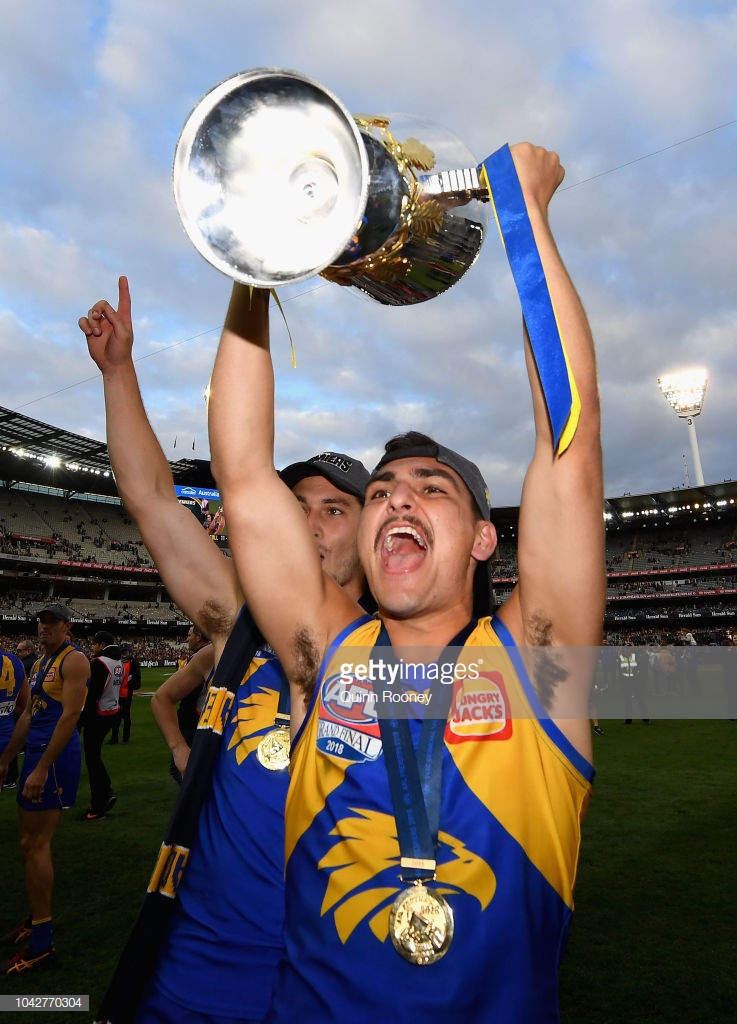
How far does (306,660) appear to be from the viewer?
1.86 m

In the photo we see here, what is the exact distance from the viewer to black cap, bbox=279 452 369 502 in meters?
2.77

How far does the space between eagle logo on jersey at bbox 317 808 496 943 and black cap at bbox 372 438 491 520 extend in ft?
3.30

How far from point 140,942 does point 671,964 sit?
354 centimetres

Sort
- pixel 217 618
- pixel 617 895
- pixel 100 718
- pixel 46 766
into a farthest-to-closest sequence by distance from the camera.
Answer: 1. pixel 100 718
2. pixel 617 895
3. pixel 46 766
4. pixel 217 618

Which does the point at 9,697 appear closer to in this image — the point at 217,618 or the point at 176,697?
the point at 176,697

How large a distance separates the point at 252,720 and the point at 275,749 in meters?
0.16

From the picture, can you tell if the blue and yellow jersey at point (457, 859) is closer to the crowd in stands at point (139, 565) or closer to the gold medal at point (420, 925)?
the gold medal at point (420, 925)

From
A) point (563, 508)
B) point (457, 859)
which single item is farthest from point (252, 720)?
point (563, 508)

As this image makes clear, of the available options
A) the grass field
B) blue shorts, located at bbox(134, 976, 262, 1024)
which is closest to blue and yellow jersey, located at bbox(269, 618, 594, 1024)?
blue shorts, located at bbox(134, 976, 262, 1024)

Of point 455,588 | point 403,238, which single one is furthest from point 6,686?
point 403,238

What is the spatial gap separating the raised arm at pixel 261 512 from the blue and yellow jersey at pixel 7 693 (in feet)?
18.3

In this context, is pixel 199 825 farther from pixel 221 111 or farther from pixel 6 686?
pixel 6 686

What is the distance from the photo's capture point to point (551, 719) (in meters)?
1.58

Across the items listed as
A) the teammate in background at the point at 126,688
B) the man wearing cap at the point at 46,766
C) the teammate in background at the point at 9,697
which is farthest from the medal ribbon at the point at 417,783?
the teammate in background at the point at 126,688
